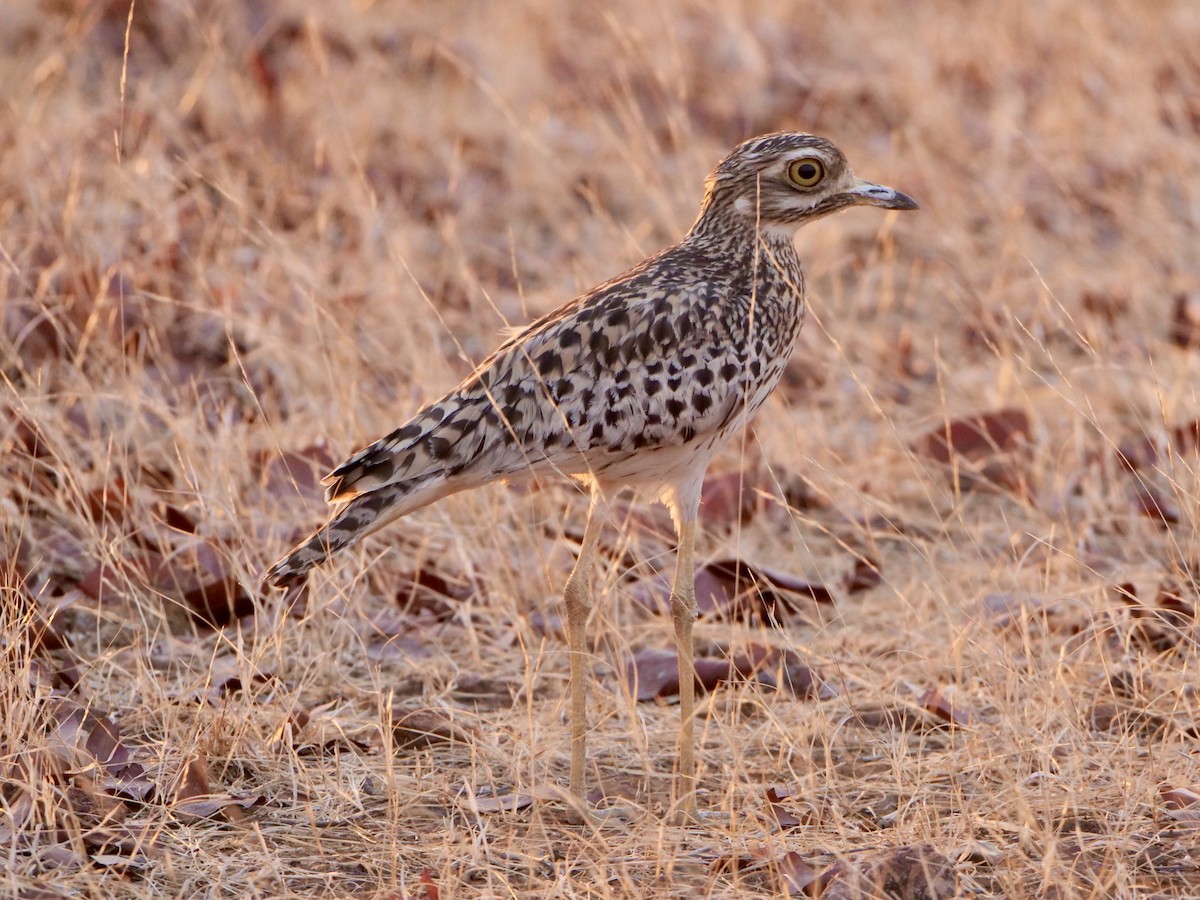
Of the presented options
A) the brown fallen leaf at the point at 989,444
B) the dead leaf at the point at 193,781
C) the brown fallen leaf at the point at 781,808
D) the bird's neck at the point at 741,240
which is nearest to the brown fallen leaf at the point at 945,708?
the brown fallen leaf at the point at 781,808

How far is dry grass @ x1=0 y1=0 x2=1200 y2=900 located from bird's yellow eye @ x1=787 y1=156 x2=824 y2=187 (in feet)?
1.68

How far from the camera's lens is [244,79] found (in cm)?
760

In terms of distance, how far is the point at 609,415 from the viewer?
3617 mm

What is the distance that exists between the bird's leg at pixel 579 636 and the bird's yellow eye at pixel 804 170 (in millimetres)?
903

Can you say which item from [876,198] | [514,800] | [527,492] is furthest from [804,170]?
[514,800]

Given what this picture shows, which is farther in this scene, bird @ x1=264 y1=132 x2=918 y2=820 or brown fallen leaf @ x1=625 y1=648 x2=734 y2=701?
brown fallen leaf @ x1=625 y1=648 x2=734 y2=701

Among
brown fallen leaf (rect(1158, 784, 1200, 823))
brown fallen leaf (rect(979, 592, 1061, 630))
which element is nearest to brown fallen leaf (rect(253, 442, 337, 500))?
brown fallen leaf (rect(979, 592, 1061, 630))

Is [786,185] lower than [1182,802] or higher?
higher

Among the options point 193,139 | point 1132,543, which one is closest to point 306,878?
point 1132,543

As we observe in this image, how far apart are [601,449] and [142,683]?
1.15 metres

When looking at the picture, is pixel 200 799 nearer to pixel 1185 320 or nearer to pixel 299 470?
pixel 299 470

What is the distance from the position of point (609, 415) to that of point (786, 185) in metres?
0.83

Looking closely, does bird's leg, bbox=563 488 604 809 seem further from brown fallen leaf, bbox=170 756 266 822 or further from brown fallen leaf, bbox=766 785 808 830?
brown fallen leaf, bbox=170 756 266 822

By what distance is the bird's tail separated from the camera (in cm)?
343
